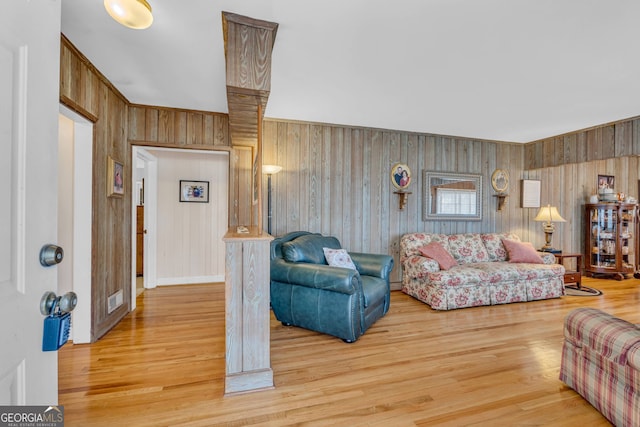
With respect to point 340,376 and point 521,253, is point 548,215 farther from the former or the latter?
point 340,376

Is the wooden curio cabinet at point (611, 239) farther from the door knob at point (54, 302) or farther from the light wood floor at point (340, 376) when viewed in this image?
the door knob at point (54, 302)

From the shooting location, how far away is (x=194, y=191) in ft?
15.1

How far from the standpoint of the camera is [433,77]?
2.63m

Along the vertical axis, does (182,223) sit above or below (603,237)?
above

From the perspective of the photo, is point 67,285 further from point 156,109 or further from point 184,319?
point 156,109

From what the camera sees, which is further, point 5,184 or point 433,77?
point 433,77

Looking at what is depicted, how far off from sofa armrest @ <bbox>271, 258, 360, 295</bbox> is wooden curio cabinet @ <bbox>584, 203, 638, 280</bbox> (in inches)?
211

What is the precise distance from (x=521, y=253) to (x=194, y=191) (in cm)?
499

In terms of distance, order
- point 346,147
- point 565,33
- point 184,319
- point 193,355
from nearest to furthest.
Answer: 1. point 565,33
2. point 193,355
3. point 184,319
4. point 346,147

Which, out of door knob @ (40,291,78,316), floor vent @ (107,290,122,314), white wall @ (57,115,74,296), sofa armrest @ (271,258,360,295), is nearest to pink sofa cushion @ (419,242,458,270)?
sofa armrest @ (271,258,360,295)

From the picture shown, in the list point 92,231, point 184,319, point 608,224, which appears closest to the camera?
point 92,231

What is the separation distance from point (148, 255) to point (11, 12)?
4.18 m

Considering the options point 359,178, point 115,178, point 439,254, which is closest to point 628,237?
point 439,254

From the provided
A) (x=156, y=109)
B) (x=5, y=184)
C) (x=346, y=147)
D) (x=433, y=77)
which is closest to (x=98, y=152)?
(x=156, y=109)
